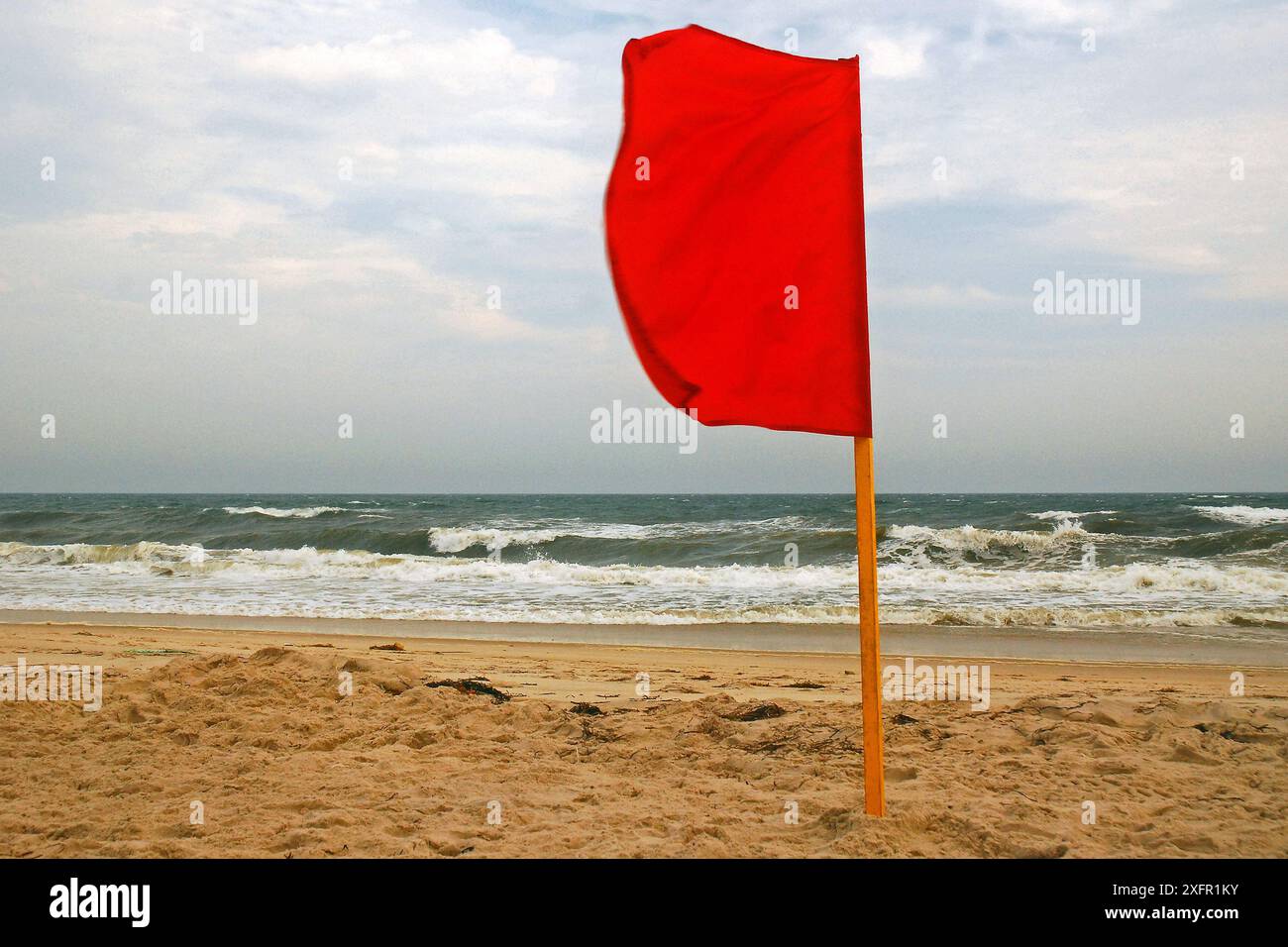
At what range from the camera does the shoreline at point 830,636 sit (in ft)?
31.6

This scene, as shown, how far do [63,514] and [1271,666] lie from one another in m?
44.4

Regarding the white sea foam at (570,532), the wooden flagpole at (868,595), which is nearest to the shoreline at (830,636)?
the wooden flagpole at (868,595)

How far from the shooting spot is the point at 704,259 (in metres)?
3.00

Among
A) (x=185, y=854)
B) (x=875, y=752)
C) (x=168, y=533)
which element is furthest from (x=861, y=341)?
(x=168, y=533)

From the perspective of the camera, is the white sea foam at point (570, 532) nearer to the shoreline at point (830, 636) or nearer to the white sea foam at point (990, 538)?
the white sea foam at point (990, 538)

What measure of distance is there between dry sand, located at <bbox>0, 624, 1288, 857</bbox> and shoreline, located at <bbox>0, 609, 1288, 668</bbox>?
2.88 m

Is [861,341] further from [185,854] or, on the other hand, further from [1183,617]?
[1183,617]

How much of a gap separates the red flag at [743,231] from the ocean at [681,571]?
9423mm

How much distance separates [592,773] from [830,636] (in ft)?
23.5

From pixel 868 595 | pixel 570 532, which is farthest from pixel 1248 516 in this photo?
pixel 868 595

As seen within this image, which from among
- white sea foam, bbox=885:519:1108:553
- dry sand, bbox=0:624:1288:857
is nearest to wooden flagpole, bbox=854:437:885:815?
dry sand, bbox=0:624:1288:857

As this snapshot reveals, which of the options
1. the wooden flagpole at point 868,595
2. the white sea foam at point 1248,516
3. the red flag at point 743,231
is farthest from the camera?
the white sea foam at point 1248,516

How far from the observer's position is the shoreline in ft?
31.6

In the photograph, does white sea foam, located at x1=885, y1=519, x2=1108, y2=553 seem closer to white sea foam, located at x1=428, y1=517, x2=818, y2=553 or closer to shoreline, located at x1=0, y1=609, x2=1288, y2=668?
white sea foam, located at x1=428, y1=517, x2=818, y2=553
